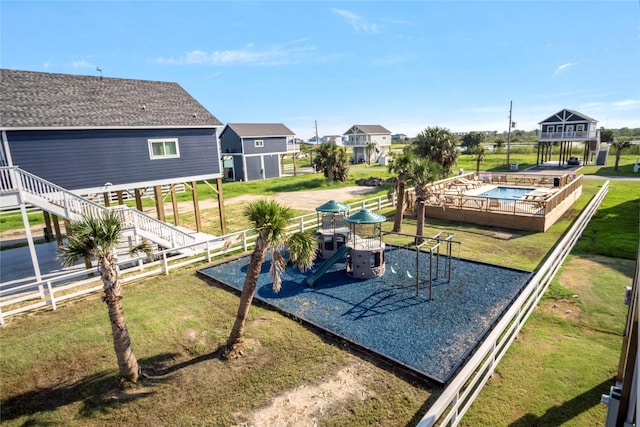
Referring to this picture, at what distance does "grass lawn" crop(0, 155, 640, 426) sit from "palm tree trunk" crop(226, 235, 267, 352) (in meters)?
0.56

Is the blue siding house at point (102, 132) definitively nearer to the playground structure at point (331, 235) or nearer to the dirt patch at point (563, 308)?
the playground structure at point (331, 235)

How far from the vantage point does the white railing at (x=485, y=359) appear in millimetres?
5841

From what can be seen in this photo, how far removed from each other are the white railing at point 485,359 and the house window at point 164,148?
55.1 ft

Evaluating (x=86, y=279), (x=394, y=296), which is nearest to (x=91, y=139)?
(x=86, y=279)

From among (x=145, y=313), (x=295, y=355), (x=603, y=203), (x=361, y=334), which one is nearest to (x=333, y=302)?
(x=361, y=334)

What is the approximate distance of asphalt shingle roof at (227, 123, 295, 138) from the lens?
50.2 m

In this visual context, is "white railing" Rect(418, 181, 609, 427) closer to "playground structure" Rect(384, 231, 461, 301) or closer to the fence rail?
the fence rail

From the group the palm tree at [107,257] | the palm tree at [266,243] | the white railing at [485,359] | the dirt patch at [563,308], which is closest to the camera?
the white railing at [485,359]

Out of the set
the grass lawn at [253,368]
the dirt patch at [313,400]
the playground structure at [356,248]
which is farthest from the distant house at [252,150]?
the dirt patch at [313,400]

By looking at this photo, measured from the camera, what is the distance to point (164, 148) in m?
17.9

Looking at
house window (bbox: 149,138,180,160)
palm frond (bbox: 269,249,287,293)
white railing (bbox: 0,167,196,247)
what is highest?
house window (bbox: 149,138,180,160)

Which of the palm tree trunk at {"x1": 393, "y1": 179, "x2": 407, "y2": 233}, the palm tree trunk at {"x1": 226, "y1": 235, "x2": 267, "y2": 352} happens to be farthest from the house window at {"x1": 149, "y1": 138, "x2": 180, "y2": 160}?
the palm tree trunk at {"x1": 393, "y1": 179, "x2": 407, "y2": 233}

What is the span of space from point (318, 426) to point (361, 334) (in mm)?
3421

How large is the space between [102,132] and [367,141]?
58748mm
